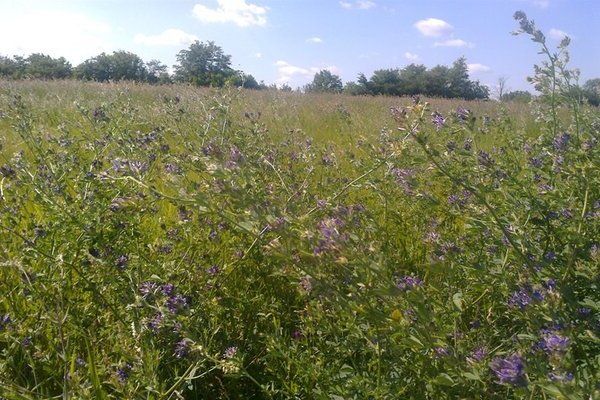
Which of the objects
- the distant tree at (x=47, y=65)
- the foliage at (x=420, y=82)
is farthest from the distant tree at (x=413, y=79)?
the distant tree at (x=47, y=65)

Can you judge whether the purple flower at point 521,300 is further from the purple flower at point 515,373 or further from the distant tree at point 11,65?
the distant tree at point 11,65

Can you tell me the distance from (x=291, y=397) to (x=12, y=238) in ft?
4.83

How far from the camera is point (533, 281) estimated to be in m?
1.39

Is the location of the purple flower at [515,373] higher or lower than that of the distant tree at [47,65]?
lower

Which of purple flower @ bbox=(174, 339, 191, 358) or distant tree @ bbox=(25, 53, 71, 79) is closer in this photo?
purple flower @ bbox=(174, 339, 191, 358)

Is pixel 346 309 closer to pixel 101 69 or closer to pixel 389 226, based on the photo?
pixel 389 226

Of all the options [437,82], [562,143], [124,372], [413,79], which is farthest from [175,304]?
[413,79]

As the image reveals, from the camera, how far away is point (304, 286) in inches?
53.9

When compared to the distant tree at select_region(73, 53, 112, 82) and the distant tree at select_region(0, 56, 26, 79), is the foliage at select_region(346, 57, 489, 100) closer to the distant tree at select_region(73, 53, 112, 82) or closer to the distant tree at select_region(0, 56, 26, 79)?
the distant tree at select_region(73, 53, 112, 82)

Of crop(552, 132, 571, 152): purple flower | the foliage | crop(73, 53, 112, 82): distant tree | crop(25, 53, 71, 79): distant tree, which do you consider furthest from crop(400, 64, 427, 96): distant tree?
crop(552, 132, 571, 152): purple flower

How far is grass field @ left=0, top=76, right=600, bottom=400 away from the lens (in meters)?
1.18

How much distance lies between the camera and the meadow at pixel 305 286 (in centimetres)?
118

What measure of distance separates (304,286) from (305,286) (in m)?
0.04

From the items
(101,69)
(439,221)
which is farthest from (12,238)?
(101,69)
